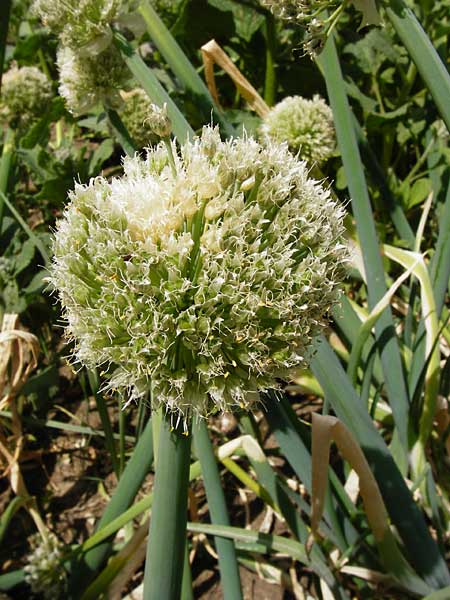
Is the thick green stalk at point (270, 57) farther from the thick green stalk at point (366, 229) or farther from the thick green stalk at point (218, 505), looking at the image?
the thick green stalk at point (218, 505)

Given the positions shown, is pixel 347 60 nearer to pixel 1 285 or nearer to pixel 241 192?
pixel 1 285

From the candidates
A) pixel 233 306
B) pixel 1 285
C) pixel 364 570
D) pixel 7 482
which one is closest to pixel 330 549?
pixel 364 570

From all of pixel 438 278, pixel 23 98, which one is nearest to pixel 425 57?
pixel 438 278

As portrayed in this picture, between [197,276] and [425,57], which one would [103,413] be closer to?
[197,276]

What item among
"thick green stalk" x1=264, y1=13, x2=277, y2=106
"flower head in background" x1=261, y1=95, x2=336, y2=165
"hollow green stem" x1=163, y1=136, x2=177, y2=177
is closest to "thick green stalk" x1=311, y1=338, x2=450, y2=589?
"hollow green stem" x1=163, y1=136, x2=177, y2=177

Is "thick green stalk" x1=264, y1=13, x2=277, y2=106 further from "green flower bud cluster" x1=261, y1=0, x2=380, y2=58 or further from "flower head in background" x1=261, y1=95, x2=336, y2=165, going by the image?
"green flower bud cluster" x1=261, y1=0, x2=380, y2=58

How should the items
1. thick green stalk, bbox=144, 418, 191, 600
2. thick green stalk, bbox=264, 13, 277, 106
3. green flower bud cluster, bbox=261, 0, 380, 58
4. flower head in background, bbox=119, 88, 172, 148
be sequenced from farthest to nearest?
1. thick green stalk, bbox=264, 13, 277, 106
2. flower head in background, bbox=119, 88, 172, 148
3. green flower bud cluster, bbox=261, 0, 380, 58
4. thick green stalk, bbox=144, 418, 191, 600

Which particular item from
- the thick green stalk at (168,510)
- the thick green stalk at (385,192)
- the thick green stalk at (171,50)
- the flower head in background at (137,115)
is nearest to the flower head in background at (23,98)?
the flower head in background at (137,115)
